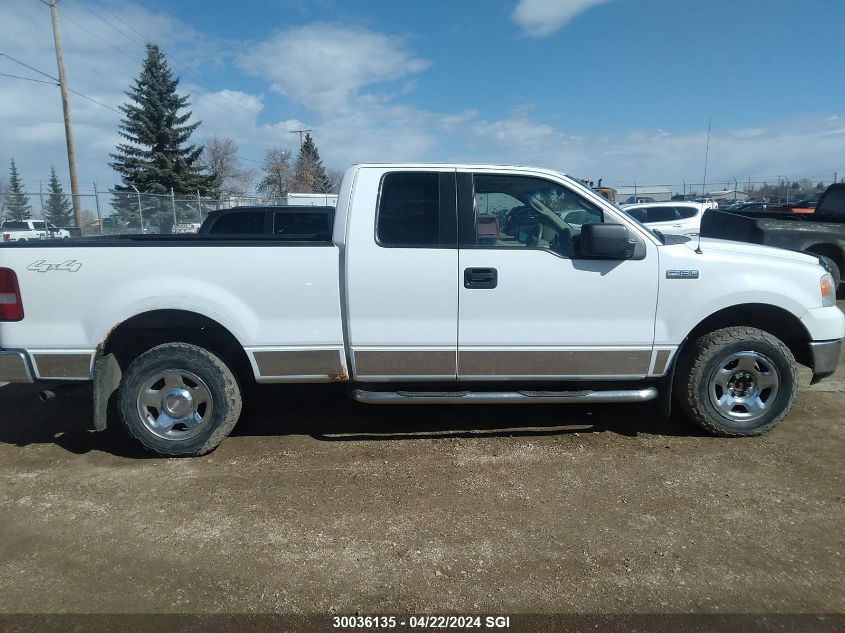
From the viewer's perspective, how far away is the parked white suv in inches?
859

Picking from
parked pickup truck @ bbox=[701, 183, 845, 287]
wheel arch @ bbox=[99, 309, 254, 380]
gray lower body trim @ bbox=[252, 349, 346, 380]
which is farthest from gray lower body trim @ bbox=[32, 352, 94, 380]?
parked pickup truck @ bbox=[701, 183, 845, 287]

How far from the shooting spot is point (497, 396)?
13.5ft

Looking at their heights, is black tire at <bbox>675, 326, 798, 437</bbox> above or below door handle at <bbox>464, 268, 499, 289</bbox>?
below

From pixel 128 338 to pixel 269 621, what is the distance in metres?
2.48

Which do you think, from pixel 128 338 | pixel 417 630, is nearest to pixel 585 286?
pixel 417 630

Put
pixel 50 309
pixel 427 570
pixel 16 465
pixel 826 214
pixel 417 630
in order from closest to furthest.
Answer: pixel 417 630, pixel 427 570, pixel 50 309, pixel 16 465, pixel 826 214

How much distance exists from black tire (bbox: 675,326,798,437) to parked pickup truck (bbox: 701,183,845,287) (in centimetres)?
451

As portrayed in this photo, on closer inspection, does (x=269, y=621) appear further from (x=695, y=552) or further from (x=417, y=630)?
(x=695, y=552)

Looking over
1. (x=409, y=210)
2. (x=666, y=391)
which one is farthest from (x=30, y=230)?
(x=666, y=391)

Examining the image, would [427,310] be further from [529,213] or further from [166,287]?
[166,287]

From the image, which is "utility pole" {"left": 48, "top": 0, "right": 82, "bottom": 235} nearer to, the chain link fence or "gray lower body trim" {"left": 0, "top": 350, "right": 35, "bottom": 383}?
the chain link fence

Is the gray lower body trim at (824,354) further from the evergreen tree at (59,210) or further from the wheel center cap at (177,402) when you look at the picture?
the evergreen tree at (59,210)

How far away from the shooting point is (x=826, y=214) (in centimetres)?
1013

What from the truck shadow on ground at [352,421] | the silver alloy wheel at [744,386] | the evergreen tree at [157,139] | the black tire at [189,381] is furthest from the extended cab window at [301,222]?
the evergreen tree at [157,139]
